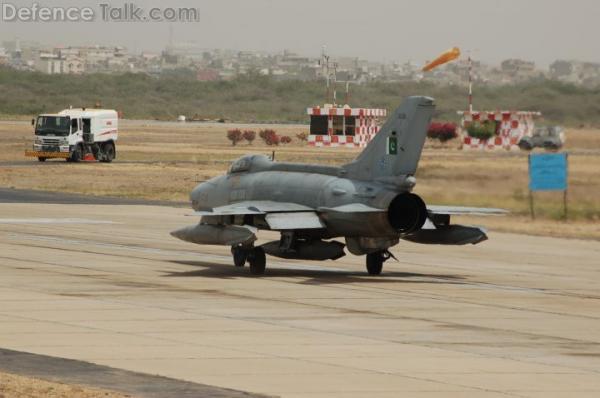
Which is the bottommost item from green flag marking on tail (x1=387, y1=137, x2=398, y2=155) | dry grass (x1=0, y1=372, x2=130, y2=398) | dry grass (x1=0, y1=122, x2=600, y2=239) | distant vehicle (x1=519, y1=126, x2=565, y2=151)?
dry grass (x1=0, y1=122, x2=600, y2=239)

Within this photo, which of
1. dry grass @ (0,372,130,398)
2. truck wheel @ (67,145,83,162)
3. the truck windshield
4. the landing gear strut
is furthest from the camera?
truck wheel @ (67,145,83,162)

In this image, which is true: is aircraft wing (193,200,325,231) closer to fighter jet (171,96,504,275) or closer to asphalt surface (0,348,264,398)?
fighter jet (171,96,504,275)

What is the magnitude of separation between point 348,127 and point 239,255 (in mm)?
71850

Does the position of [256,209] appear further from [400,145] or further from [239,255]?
[400,145]

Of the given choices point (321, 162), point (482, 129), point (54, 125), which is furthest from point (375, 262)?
point (482, 129)

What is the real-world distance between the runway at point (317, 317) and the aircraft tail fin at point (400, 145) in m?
2.62

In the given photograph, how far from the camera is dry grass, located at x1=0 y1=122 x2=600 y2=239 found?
52312mm

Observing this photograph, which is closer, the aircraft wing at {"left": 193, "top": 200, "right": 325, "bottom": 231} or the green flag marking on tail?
the green flag marking on tail

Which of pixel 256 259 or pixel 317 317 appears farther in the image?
pixel 256 259

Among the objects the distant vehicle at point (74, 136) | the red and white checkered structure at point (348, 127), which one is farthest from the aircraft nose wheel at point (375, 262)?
the red and white checkered structure at point (348, 127)

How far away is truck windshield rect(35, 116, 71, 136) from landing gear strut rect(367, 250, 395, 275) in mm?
51436

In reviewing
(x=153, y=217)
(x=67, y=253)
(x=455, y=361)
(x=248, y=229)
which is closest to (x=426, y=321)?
(x=455, y=361)

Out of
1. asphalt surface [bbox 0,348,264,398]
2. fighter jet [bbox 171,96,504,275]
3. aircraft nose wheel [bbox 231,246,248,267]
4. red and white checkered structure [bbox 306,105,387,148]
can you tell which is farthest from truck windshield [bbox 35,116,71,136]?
asphalt surface [bbox 0,348,264,398]

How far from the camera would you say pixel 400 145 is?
31.9 meters
